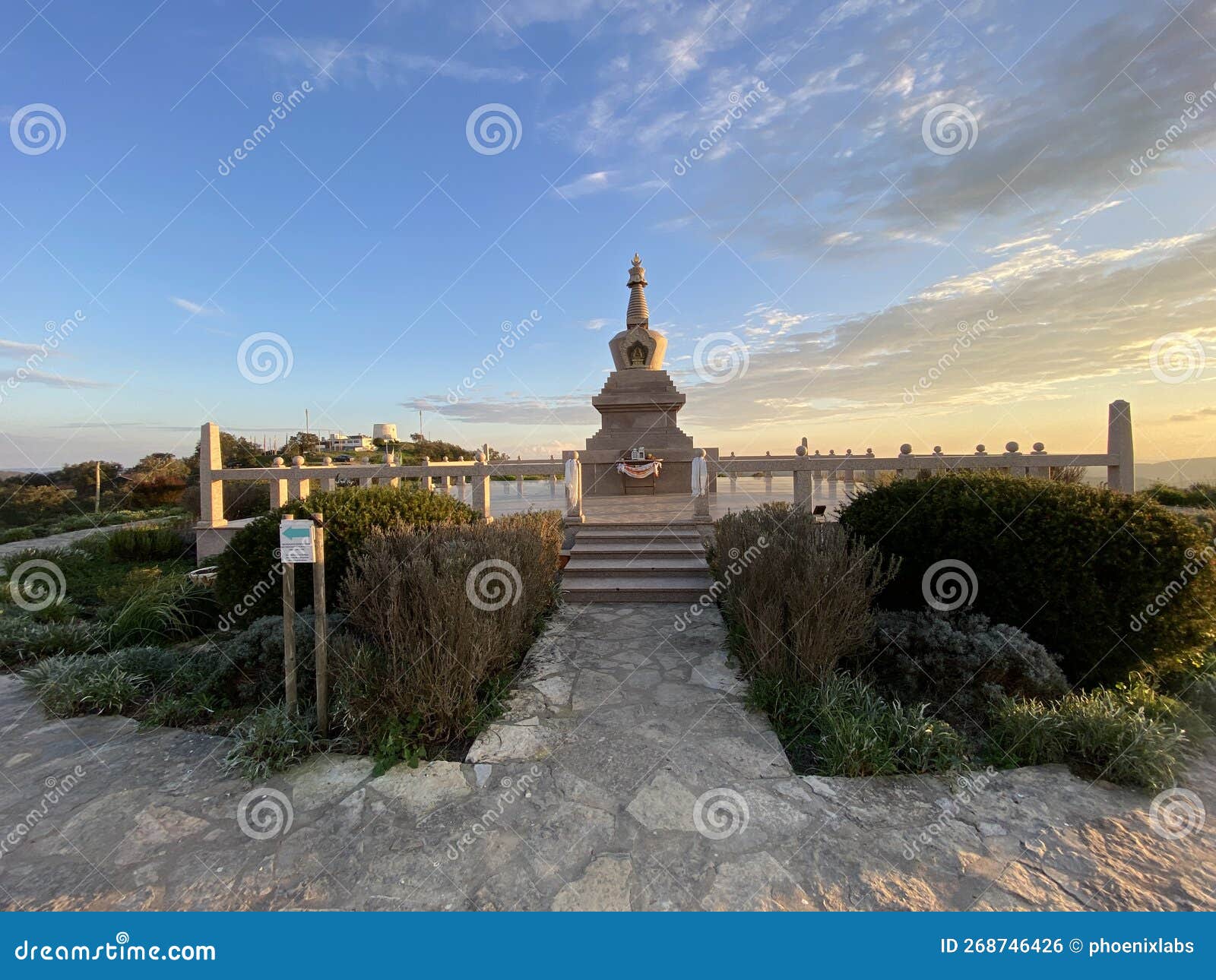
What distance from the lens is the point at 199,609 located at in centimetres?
695

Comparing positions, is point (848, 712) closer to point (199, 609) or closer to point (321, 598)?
point (321, 598)

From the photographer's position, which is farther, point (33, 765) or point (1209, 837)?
point (33, 765)

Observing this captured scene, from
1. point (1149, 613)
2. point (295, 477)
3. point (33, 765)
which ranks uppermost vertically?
point (295, 477)

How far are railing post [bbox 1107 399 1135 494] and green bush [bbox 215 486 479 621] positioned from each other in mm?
9477

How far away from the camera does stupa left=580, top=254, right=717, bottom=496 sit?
46.5ft

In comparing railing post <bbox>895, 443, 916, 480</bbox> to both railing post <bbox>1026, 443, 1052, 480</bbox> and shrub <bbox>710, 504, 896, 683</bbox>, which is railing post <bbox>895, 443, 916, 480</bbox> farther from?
shrub <bbox>710, 504, 896, 683</bbox>

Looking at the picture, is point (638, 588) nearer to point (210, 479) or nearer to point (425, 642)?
point (425, 642)

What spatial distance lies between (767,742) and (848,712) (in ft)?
1.94

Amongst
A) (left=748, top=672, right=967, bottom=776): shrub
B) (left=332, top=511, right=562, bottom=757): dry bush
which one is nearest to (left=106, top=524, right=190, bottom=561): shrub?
(left=332, top=511, right=562, bottom=757): dry bush

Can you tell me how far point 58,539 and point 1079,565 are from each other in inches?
800

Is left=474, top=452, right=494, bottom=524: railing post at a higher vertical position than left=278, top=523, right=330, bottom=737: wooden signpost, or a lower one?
higher

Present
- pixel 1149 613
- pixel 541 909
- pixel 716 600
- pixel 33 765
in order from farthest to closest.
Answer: pixel 716 600
pixel 1149 613
pixel 33 765
pixel 541 909

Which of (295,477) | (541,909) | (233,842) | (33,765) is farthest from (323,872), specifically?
(295,477)

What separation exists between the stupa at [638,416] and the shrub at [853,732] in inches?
371
